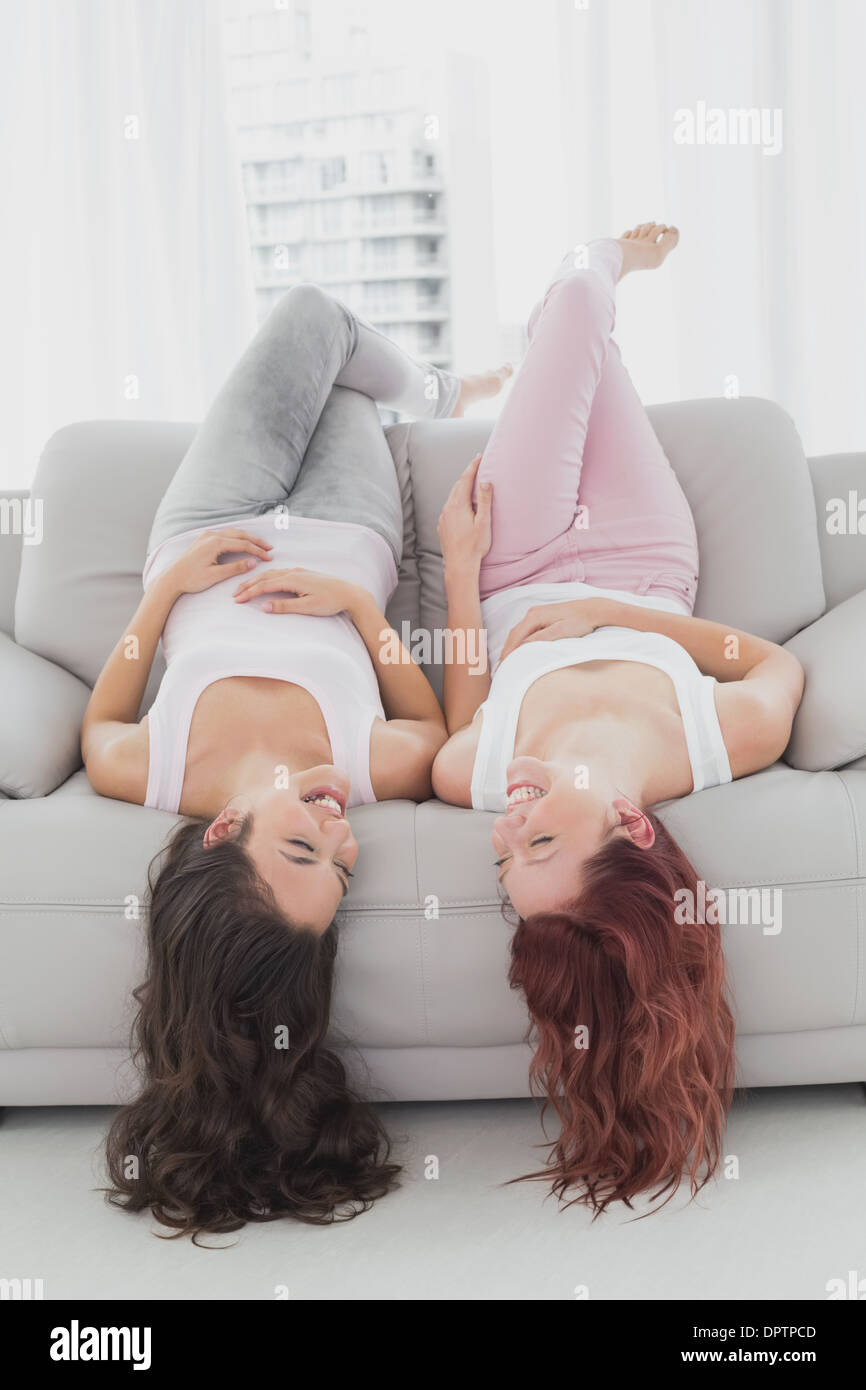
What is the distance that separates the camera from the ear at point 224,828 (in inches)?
53.6

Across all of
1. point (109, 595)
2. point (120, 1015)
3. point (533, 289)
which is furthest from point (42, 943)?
point (533, 289)

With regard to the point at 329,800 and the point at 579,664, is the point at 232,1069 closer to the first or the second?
the point at 329,800

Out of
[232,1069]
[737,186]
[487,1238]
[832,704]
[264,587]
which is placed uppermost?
[737,186]

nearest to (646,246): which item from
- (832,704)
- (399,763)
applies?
(832,704)

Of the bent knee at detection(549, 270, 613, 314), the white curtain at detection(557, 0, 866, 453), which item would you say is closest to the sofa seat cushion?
the bent knee at detection(549, 270, 613, 314)

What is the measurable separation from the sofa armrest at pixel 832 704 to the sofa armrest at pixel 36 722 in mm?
1066

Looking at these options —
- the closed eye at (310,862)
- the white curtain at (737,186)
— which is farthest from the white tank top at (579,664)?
the white curtain at (737,186)

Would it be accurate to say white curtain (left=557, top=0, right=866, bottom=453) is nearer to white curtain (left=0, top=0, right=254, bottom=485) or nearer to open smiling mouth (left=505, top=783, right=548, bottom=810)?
white curtain (left=0, top=0, right=254, bottom=485)

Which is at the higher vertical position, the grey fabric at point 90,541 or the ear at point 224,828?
the grey fabric at point 90,541

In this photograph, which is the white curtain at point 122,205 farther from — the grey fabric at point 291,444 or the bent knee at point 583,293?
the bent knee at point 583,293

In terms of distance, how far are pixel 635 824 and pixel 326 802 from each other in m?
0.39

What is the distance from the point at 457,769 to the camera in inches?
60.8

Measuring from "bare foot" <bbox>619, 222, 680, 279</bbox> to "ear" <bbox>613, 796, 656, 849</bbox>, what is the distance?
4.51 feet
